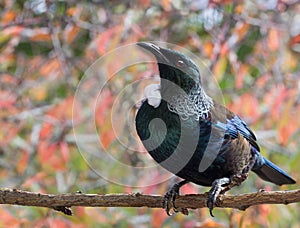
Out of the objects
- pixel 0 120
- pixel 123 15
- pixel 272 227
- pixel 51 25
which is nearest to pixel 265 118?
pixel 272 227

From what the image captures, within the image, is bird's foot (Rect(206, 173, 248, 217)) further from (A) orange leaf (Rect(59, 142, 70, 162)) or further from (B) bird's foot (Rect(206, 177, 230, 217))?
(A) orange leaf (Rect(59, 142, 70, 162))

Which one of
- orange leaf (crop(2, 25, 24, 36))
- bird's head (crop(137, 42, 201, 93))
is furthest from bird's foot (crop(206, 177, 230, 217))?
orange leaf (crop(2, 25, 24, 36))

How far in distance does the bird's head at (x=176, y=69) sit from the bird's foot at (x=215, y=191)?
376 millimetres

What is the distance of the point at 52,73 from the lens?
5012 mm

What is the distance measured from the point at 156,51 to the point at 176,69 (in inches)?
5.3

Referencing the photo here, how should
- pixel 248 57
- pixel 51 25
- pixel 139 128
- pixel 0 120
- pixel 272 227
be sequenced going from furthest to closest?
pixel 248 57
pixel 0 120
pixel 51 25
pixel 272 227
pixel 139 128

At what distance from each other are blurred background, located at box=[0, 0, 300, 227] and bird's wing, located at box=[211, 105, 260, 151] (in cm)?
57

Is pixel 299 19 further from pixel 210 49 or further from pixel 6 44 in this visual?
pixel 6 44

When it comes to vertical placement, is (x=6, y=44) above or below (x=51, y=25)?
below

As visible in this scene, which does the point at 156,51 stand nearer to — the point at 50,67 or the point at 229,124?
the point at 229,124

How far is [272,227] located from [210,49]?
1.37 meters

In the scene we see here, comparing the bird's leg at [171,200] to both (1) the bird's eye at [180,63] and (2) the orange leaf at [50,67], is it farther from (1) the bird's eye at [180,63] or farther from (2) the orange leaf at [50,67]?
(2) the orange leaf at [50,67]

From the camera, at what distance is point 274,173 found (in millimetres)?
2928

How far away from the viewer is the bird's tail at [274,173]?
2910 millimetres
